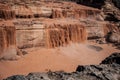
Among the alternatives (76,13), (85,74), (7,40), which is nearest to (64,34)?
(76,13)

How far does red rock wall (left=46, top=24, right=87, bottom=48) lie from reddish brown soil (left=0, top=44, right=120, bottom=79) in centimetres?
62

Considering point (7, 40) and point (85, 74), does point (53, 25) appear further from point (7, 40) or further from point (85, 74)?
point (85, 74)

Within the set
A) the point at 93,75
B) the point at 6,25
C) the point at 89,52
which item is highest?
the point at 93,75

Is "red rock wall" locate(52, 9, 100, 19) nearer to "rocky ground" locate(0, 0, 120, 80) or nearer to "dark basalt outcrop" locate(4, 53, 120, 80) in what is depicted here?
"rocky ground" locate(0, 0, 120, 80)

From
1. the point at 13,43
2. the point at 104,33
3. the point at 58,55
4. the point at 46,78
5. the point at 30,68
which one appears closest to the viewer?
the point at 46,78

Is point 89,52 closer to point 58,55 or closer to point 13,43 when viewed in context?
point 58,55

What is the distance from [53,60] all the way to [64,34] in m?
4.02

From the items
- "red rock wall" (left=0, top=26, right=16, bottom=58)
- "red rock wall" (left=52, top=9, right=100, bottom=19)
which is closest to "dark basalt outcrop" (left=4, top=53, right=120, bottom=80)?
"red rock wall" (left=0, top=26, right=16, bottom=58)

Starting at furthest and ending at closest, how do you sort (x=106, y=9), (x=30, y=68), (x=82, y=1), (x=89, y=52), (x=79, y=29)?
(x=82, y=1), (x=106, y=9), (x=79, y=29), (x=89, y=52), (x=30, y=68)

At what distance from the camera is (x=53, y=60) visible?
1716cm

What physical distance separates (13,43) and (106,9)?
47.5 feet

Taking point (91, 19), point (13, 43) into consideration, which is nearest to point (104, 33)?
point (91, 19)

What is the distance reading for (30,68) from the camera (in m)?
15.4

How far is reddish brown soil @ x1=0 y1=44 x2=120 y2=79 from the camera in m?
15.2
